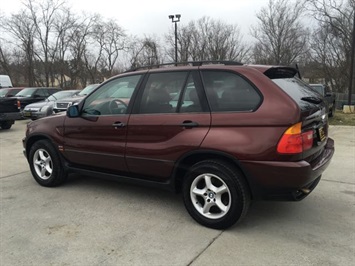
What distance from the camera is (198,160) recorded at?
360cm

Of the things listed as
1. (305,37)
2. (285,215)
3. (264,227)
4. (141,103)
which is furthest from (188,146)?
(305,37)

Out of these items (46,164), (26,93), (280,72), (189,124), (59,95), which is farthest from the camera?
(26,93)

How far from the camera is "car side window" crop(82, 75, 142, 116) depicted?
166 inches

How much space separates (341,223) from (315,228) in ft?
1.14

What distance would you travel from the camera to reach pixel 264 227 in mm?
3553

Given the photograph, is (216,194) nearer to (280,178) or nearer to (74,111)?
(280,178)

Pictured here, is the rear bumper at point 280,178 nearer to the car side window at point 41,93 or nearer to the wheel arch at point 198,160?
the wheel arch at point 198,160

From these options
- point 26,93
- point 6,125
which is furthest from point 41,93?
point 6,125

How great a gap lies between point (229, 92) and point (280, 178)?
99cm

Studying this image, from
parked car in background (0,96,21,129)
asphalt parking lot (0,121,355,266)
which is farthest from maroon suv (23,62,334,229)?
parked car in background (0,96,21,129)

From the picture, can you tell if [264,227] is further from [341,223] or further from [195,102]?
[195,102]

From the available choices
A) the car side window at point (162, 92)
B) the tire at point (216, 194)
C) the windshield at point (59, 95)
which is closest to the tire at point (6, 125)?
the windshield at point (59, 95)

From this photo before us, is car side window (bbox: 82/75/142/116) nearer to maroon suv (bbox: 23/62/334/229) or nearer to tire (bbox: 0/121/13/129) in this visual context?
maroon suv (bbox: 23/62/334/229)

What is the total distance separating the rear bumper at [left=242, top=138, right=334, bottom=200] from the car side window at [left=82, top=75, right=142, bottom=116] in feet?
5.86
